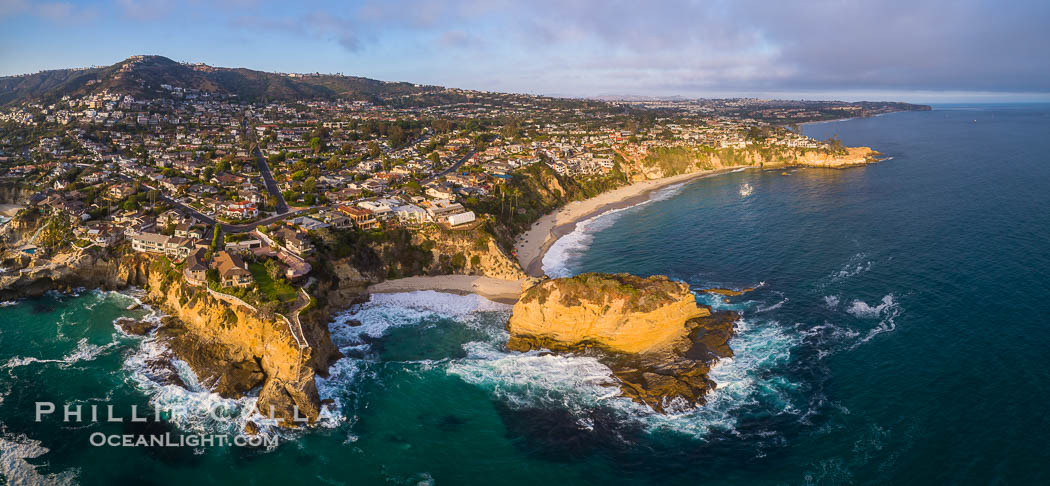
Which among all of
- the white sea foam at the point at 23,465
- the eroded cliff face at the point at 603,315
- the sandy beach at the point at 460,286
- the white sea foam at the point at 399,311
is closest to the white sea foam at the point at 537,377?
the eroded cliff face at the point at 603,315

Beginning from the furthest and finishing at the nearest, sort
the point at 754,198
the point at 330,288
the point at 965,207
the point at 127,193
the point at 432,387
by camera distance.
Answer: the point at 754,198
the point at 965,207
the point at 127,193
the point at 330,288
the point at 432,387

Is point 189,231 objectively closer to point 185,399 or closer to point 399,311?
point 399,311

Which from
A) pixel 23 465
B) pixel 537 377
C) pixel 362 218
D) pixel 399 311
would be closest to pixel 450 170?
pixel 362 218

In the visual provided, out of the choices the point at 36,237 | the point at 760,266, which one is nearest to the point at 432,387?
the point at 760,266

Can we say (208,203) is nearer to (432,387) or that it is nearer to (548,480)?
(432,387)

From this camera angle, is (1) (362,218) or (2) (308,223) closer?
(2) (308,223)

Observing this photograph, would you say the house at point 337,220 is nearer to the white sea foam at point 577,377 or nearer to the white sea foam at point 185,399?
the white sea foam at point 577,377
